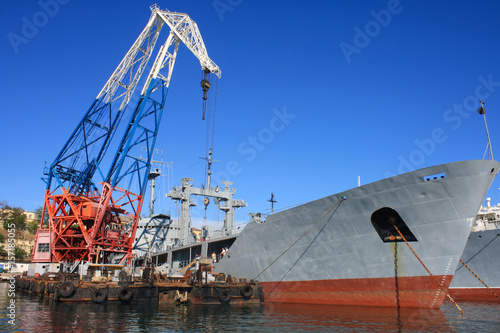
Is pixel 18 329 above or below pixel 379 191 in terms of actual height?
below

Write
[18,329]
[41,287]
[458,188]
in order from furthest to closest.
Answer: [41,287], [458,188], [18,329]

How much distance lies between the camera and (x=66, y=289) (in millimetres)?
17109

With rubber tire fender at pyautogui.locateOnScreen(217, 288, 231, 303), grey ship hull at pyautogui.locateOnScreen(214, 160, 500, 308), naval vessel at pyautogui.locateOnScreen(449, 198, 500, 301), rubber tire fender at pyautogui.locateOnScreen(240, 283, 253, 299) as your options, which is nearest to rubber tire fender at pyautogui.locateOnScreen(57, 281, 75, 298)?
rubber tire fender at pyautogui.locateOnScreen(217, 288, 231, 303)

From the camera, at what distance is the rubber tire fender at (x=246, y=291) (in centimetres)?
1772

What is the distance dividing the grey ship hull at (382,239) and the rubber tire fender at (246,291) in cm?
130

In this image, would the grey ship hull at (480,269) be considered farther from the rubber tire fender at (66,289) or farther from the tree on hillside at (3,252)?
the tree on hillside at (3,252)

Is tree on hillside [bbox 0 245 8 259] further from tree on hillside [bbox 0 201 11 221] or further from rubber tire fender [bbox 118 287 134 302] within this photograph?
rubber tire fender [bbox 118 287 134 302]

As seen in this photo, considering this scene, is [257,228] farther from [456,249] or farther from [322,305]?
[456,249]

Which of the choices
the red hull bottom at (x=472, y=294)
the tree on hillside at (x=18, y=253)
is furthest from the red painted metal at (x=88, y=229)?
the tree on hillside at (x=18, y=253)

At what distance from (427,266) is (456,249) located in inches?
48.4

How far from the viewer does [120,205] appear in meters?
27.9

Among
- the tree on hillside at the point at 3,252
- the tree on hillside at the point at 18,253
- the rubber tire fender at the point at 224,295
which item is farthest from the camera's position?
the tree on hillside at the point at 3,252

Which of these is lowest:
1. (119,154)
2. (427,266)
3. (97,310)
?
(97,310)

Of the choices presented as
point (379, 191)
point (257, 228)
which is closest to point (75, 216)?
point (257, 228)
